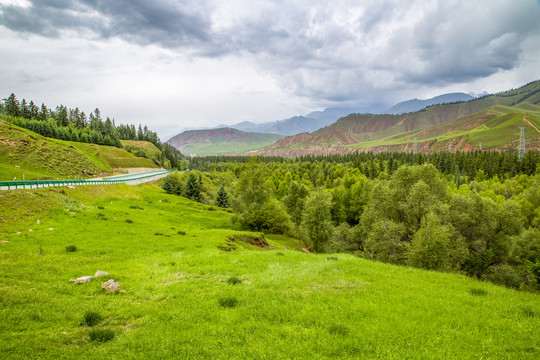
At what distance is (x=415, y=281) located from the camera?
1562cm

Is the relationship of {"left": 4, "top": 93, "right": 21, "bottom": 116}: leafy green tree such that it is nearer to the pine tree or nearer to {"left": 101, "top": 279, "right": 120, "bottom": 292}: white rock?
the pine tree

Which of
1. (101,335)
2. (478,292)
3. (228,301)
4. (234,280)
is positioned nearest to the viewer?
(101,335)

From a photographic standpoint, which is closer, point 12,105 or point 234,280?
point 234,280

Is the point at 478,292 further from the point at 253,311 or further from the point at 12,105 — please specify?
the point at 12,105

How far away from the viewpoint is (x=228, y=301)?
456 inches

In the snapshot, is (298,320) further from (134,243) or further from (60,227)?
(60,227)

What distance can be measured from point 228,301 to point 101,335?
4.94 meters

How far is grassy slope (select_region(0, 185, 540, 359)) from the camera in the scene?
323 inches

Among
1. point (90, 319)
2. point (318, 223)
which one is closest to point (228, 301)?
point (90, 319)

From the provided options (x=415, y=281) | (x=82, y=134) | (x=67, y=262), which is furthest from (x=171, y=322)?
(x=82, y=134)

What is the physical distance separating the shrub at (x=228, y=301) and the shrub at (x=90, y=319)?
4.87 metres

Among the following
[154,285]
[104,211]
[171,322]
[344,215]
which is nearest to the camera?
[171,322]

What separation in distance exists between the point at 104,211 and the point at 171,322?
3306cm

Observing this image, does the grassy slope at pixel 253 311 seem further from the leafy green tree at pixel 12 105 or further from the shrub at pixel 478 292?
the leafy green tree at pixel 12 105
